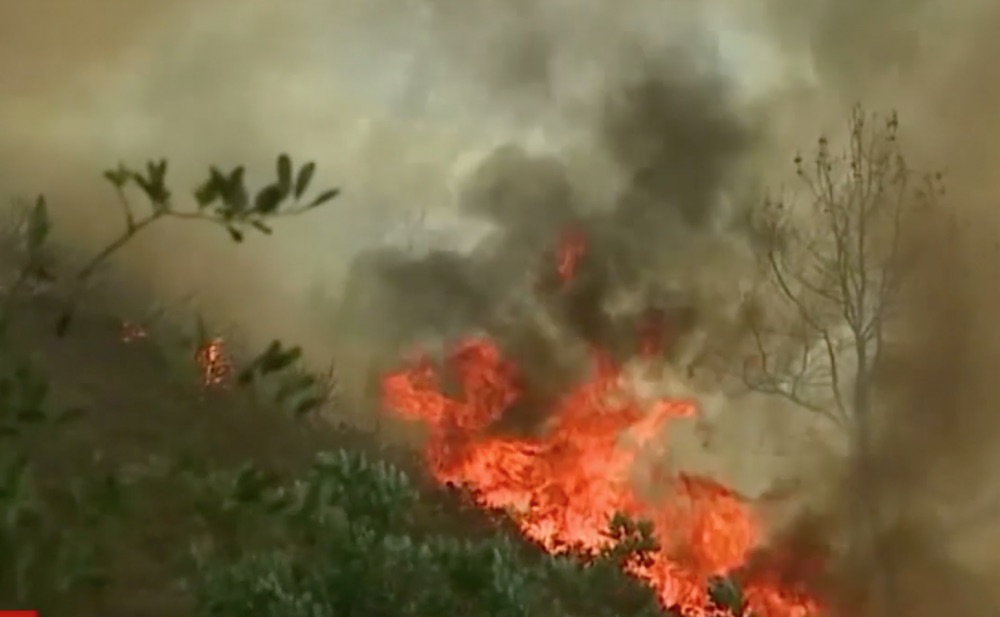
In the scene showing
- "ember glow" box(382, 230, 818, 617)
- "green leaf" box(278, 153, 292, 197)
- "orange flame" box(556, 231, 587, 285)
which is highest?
"orange flame" box(556, 231, 587, 285)

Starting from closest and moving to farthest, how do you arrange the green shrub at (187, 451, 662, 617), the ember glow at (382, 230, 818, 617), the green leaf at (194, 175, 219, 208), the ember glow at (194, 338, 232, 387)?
the green leaf at (194, 175, 219, 208)
the green shrub at (187, 451, 662, 617)
the ember glow at (194, 338, 232, 387)
the ember glow at (382, 230, 818, 617)

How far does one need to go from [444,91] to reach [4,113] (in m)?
0.98

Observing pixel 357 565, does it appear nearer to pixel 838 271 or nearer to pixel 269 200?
pixel 269 200

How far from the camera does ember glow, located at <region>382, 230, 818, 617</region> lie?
302cm

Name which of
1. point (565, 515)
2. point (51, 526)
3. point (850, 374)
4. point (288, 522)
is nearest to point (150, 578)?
point (288, 522)

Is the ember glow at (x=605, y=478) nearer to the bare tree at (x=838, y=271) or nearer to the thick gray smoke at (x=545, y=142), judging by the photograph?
the thick gray smoke at (x=545, y=142)

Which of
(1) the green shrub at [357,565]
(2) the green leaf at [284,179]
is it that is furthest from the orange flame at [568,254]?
(2) the green leaf at [284,179]

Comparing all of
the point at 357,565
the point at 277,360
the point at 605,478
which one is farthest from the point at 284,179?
the point at 605,478

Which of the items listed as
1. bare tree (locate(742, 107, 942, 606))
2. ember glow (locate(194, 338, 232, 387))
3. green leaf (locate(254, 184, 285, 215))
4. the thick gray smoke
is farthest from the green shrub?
bare tree (locate(742, 107, 942, 606))

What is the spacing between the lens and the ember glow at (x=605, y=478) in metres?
3.02

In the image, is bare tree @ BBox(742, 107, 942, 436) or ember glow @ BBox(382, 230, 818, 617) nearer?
ember glow @ BBox(382, 230, 818, 617)

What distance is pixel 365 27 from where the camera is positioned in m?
3.10

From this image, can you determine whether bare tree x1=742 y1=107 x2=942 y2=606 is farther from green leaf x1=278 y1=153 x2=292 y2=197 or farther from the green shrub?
green leaf x1=278 y1=153 x2=292 y2=197

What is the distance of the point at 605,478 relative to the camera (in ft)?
10.2
